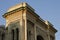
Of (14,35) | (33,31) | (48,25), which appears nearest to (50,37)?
(48,25)

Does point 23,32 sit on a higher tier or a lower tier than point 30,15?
lower

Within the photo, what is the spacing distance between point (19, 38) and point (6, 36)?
3.43 m

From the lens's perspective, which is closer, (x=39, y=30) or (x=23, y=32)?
(x=23, y=32)

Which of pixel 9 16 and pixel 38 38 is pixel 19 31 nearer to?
pixel 9 16

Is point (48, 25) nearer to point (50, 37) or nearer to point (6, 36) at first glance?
point (50, 37)

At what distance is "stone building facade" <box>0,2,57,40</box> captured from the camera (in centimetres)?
4069

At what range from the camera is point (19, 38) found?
131ft

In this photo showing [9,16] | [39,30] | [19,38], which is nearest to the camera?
[19,38]

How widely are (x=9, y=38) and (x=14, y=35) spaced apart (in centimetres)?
109

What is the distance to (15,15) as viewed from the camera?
42.1 meters

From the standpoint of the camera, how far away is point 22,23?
40.7m

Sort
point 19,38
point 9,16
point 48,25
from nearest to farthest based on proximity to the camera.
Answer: point 19,38, point 9,16, point 48,25

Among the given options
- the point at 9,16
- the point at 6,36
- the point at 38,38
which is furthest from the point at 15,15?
the point at 38,38

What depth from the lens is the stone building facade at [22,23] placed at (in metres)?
40.7
